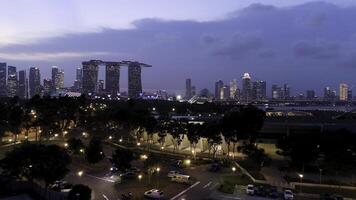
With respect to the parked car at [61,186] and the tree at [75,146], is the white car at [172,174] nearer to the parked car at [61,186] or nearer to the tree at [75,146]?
the parked car at [61,186]

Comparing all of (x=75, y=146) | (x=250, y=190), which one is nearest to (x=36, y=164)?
(x=250, y=190)

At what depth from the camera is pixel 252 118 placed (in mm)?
42469

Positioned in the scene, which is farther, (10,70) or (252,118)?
(10,70)

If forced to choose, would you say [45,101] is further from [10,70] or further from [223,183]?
[10,70]

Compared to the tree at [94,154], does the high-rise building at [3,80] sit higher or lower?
higher

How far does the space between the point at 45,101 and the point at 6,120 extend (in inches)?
352

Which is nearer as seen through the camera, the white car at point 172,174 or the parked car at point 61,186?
the parked car at point 61,186

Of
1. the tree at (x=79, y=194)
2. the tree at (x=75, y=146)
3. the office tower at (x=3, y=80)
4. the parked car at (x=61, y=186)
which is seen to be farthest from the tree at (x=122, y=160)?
the office tower at (x=3, y=80)

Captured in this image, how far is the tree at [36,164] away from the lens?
25.3 meters

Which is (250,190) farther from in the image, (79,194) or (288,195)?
(79,194)

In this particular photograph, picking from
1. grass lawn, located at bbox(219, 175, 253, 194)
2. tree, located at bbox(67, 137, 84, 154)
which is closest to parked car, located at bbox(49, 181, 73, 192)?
grass lawn, located at bbox(219, 175, 253, 194)

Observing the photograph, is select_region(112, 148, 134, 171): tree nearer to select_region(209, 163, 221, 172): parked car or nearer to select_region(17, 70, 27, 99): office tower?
select_region(209, 163, 221, 172): parked car

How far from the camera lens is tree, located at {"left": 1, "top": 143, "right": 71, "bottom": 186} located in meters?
25.3

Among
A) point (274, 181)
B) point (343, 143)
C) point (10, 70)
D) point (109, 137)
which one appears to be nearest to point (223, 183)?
point (274, 181)
